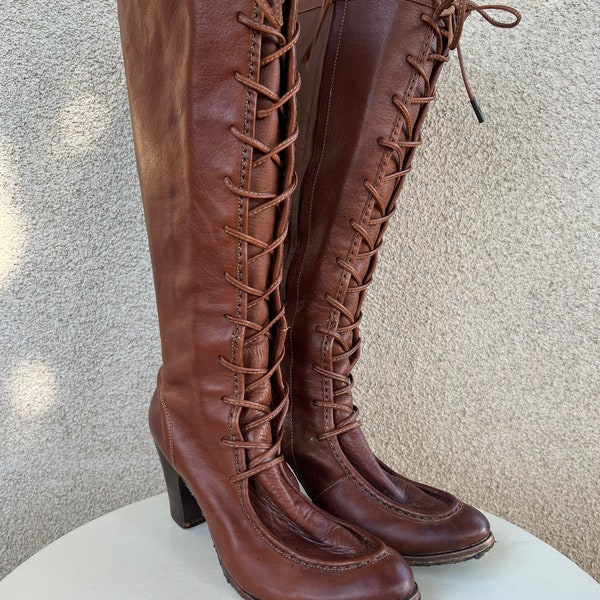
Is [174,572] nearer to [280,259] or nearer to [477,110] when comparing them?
[280,259]

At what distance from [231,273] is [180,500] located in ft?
1.02

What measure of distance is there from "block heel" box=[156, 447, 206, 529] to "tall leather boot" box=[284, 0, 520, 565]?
0.13 meters

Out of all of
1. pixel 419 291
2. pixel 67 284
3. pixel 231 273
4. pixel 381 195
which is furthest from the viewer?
pixel 419 291

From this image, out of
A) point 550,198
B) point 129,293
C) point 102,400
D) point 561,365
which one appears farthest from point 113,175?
point 561,365

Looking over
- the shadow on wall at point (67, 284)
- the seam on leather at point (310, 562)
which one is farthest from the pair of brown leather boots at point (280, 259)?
the shadow on wall at point (67, 284)

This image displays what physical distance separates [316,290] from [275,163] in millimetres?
200

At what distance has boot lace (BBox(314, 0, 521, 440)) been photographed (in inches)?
26.5

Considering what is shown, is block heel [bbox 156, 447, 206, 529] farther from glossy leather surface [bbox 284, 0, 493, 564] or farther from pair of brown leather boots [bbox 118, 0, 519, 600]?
glossy leather surface [bbox 284, 0, 493, 564]

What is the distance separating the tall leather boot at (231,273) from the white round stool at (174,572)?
3.0 inches

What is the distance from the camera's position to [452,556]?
67cm

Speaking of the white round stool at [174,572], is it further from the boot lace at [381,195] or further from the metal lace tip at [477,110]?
the metal lace tip at [477,110]

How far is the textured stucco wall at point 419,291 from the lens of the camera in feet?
2.83

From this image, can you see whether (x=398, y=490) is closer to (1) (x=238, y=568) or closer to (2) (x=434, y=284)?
Result: (1) (x=238, y=568)

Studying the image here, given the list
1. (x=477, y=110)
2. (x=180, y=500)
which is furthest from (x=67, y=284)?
(x=477, y=110)
